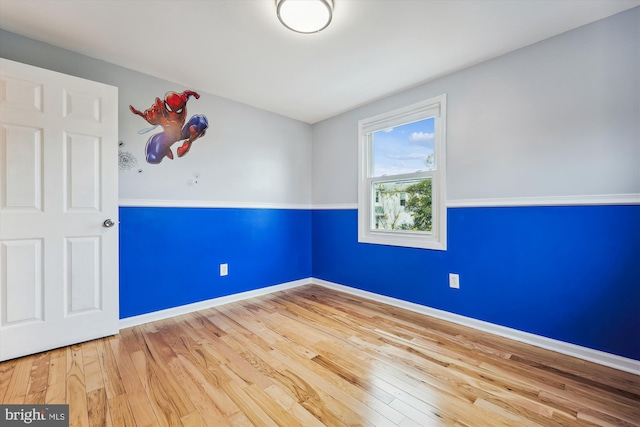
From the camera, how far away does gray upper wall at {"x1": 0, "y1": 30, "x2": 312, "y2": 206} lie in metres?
2.15

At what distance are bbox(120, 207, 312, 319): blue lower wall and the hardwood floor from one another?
430 mm

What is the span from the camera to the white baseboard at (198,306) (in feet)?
7.68

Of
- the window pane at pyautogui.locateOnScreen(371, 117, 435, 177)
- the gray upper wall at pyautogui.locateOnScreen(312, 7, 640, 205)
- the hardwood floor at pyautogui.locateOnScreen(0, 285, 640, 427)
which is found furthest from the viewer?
the window pane at pyautogui.locateOnScreen(371, 117, 435, 177)

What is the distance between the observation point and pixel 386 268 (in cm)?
292

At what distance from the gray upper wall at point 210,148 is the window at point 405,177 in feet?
3.27

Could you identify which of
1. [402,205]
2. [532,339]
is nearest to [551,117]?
[402,205]

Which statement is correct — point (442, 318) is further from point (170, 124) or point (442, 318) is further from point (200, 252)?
point (170, 124)

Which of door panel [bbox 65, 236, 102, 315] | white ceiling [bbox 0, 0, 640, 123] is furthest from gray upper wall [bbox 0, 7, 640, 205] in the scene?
door panel [bbox 65, 236, 102, 315]

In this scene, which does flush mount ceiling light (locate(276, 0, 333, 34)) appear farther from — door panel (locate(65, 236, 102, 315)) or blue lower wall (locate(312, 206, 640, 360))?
door panel (locate(65, 236, 102, 315))

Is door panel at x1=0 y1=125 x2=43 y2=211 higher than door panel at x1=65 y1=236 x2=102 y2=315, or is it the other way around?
door panel at x1=0 y1=125 x2=43 y2=211

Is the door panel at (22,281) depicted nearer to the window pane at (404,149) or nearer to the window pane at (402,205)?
the window pane at (402,205)

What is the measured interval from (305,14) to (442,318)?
104 inches

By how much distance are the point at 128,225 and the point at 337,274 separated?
229 cm

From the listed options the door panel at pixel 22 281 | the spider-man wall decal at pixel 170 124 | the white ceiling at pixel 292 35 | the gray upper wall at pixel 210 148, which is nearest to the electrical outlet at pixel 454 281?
→ the white ceiling at pixel 292 35
